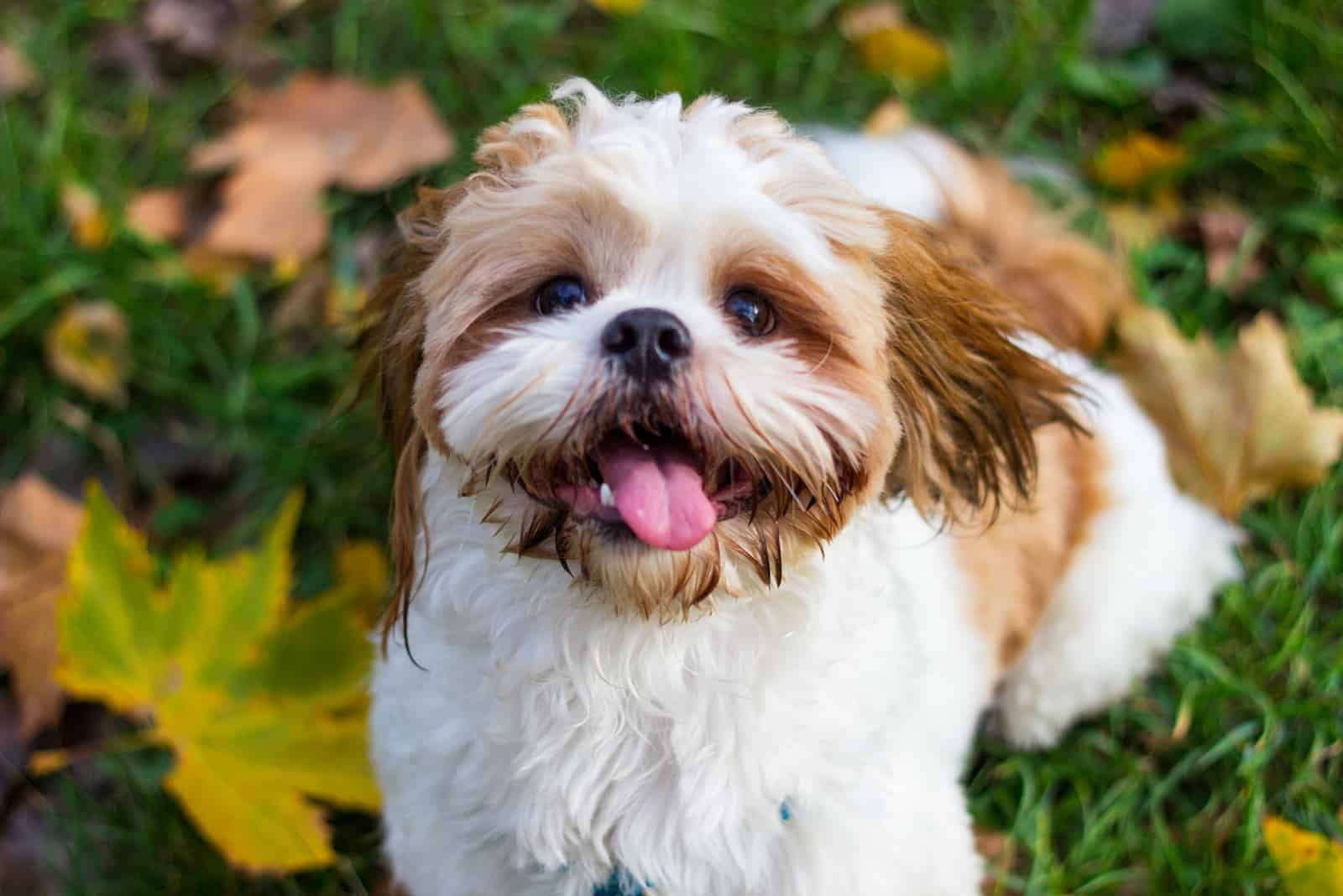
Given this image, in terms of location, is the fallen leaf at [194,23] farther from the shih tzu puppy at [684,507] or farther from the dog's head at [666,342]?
the dog's head at [666,342]

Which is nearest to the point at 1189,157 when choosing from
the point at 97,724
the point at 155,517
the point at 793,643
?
the point at 793,643

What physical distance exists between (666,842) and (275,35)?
363 centimetres

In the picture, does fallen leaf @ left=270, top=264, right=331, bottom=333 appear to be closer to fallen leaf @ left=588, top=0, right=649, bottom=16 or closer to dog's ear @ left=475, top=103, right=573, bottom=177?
fallen leaf @ left=588, top=0, right=649, bottom=16

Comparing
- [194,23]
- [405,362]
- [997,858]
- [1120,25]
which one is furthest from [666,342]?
[194,23]

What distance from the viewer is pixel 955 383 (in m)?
2.26

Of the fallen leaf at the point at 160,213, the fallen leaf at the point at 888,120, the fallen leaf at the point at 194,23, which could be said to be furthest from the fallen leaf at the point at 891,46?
the fallen leaf at the point at 160,213

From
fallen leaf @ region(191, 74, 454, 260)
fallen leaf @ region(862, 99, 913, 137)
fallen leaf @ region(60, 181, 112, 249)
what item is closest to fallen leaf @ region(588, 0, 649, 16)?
fallen leaf @ region(191, 74, 454, 260)

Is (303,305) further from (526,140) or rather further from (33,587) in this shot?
(526,140)

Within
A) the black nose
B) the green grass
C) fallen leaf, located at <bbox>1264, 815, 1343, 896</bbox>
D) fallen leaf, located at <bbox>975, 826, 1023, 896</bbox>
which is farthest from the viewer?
the green grass

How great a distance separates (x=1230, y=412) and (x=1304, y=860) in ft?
4.05

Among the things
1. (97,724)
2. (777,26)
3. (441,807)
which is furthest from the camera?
Answer: (777,26)

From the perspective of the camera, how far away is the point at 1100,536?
3.13m

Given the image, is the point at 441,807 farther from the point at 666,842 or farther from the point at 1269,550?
the point at 1269,550

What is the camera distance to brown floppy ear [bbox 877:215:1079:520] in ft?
7.09
